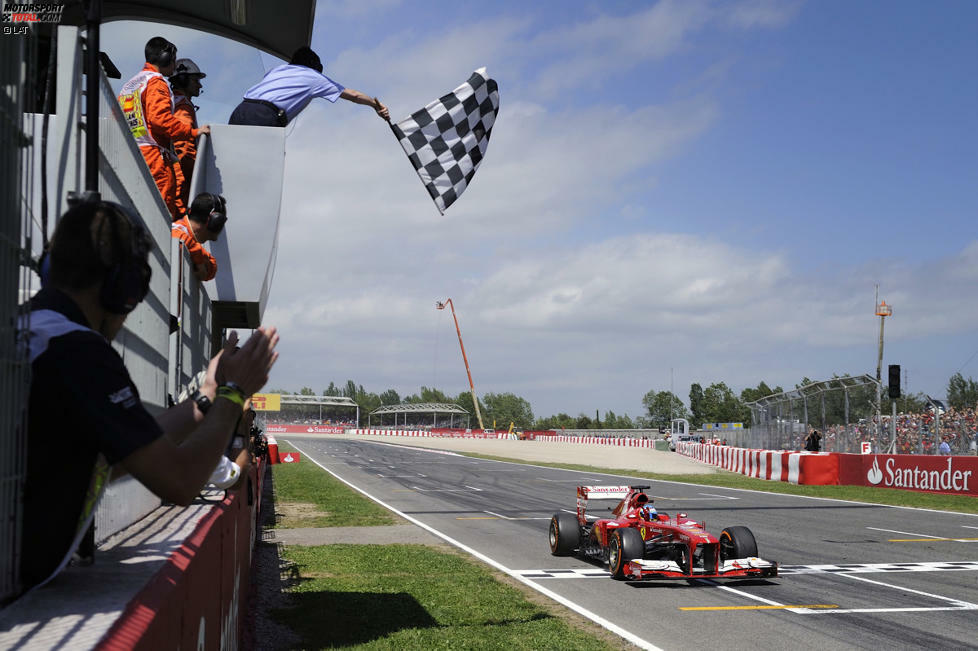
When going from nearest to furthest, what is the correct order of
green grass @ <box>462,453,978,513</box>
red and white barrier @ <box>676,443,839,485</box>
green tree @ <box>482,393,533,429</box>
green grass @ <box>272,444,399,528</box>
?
1. green grass @ <box>272,444,399,528</box>
2. green grass @ <box>462,453,978,513</box>
3. red and white barrier @ <box>676,443,839,485</box>
4. green tree @ <box>482,393,533,429</box>

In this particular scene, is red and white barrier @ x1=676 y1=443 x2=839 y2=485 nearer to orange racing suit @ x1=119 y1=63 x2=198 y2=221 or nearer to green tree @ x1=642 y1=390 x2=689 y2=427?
orange racing suit @ x1=119 y1=63 x2=198 y2=221

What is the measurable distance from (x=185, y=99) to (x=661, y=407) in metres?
157

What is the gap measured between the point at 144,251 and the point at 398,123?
5.78 m

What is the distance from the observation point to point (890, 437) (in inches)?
961

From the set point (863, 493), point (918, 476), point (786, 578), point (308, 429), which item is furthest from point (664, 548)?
point (308, 429)

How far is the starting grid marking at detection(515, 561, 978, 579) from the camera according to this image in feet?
31.5

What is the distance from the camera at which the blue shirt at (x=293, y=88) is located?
7094 millimetres

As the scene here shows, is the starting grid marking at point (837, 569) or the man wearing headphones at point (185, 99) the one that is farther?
the starting grid marking at point (837, 569)

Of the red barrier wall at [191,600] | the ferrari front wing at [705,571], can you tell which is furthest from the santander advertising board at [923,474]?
the red barrier wall at [191,600]

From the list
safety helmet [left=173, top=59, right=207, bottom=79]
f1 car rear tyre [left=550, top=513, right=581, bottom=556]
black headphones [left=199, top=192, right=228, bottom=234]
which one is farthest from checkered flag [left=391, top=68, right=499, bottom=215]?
f1 car rear tyre [left=550, top=513, right=581, bottom=556]

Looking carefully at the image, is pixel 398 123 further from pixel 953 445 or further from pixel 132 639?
pixel 953 445

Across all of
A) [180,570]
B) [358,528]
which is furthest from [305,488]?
[180,570]

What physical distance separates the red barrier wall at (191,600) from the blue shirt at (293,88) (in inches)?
152

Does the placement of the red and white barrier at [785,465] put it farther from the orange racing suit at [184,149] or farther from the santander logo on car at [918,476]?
the orange racing suit at [184,149]
